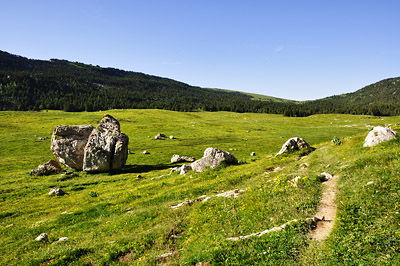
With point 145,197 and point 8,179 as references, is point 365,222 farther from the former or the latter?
point 8,179

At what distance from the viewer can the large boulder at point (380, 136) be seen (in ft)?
61.7

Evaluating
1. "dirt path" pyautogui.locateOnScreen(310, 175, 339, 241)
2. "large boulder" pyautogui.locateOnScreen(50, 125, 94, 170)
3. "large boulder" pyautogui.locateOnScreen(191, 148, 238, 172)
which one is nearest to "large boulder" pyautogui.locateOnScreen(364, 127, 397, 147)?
"dirt path" pyautogui.locateOnScreen(310, 175, 339, 241)

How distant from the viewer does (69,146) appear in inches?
1623

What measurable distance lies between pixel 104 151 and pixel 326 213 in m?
37.6

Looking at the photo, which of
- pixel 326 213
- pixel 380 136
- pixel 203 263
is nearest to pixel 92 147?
pixel 203 263

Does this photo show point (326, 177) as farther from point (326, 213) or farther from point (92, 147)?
point (92, 147)

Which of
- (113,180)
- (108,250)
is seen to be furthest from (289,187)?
(113,180)

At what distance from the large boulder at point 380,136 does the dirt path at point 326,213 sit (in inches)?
321

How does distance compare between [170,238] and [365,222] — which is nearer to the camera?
[365,222]

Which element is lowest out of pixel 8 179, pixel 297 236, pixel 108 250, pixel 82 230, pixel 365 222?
pixel 8 179

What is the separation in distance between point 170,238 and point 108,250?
358cm

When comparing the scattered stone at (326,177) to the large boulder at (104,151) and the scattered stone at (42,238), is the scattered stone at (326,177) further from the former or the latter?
the large boulder at (104,151)

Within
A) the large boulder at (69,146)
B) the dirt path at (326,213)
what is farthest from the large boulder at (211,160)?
the large boulder at (69,146)

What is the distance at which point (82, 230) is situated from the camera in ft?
53.8
